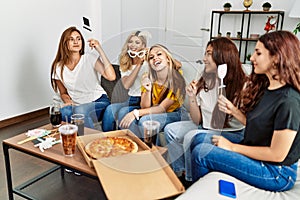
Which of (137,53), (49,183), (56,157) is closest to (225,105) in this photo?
(137,53)

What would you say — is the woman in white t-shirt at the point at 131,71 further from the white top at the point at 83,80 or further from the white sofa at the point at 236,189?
the white sofa at the point at 236,189

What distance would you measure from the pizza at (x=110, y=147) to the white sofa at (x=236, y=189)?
13.8 inches

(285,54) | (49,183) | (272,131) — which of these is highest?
(285,54)

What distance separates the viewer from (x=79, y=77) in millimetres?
2254

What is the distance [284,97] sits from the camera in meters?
1.20

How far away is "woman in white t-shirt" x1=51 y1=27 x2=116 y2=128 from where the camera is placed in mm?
1975

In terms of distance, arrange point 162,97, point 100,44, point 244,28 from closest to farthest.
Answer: point 162,97 < point 100,44 < point 244,28

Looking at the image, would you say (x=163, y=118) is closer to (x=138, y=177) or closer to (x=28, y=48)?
(x=138, y=177)

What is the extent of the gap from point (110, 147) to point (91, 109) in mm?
755

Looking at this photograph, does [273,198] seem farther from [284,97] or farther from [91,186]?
[91,186]

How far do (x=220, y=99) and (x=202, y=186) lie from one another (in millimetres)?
470

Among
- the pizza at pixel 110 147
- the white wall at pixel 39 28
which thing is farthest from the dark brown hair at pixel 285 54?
the white wall at pixel 39 28

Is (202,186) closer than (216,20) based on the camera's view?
Yes

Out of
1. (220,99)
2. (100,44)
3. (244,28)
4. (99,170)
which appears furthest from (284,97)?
(244,28)
